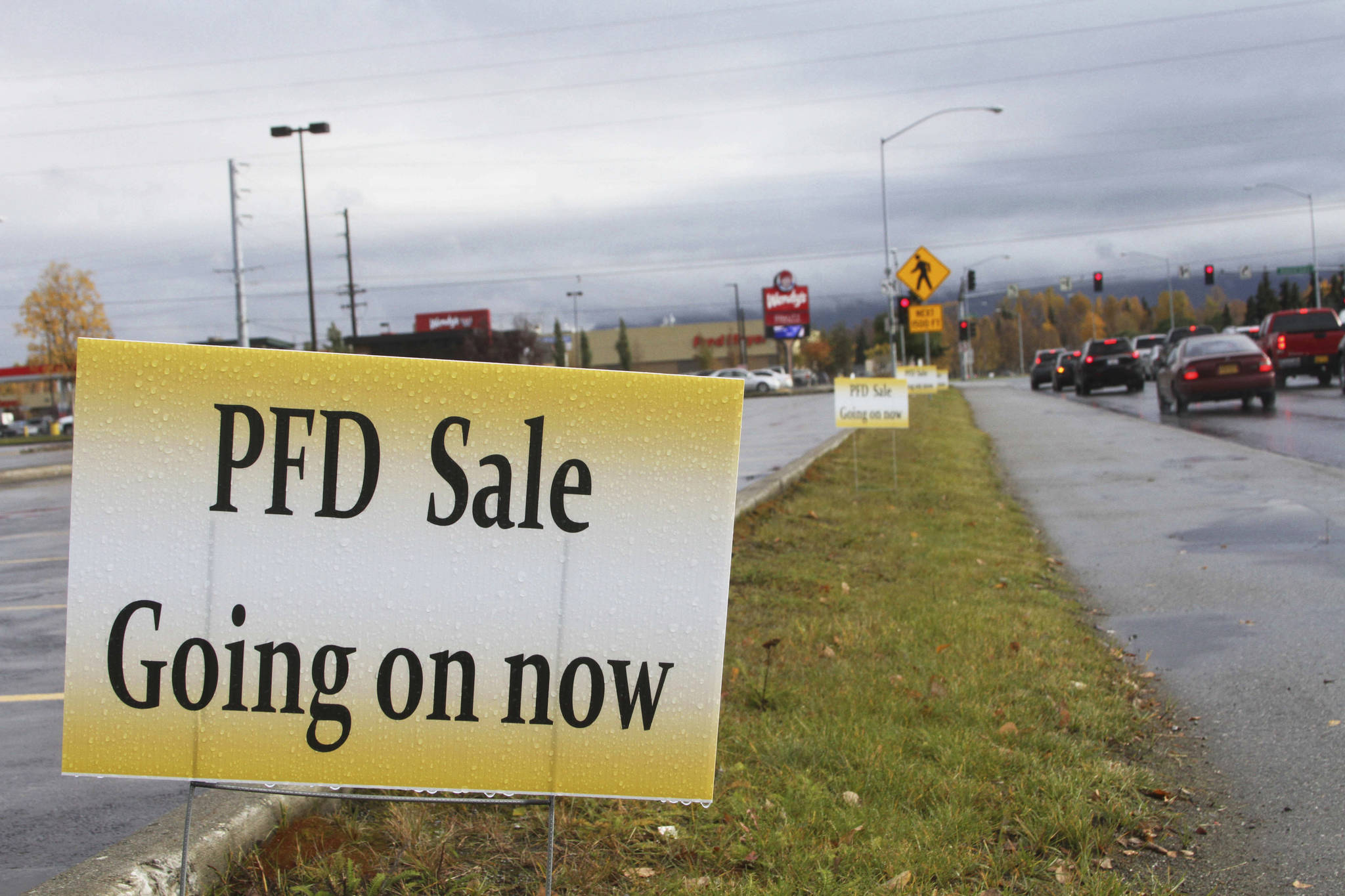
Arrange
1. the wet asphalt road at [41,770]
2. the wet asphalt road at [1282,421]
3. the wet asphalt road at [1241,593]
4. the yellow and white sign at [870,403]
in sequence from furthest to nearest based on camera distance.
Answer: the wet asphalt road at [1282,421] → the yellow and white sign at [870,403] → the wet asphalt road at [1241,593] → the wet asphalt road at [41,770]

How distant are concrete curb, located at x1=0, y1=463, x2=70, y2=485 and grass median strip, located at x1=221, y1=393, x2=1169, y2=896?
19.7 m

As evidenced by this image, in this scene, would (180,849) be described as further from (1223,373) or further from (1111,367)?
(1111,367)

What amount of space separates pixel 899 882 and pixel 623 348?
126 m

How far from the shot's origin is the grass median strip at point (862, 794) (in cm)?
311

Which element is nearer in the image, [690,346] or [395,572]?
[395,572]

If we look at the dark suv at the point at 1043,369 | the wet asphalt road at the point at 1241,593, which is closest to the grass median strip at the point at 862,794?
the wet asphalt road at the point at 1241,593

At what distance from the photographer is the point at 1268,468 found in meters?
13.6

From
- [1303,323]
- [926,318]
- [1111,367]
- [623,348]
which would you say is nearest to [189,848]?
[1303,323]

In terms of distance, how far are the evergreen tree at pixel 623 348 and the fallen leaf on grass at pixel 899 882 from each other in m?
114

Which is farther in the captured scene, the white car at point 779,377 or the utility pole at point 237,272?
the white car at point 779,377

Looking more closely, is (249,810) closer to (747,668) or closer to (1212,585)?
(747,668)

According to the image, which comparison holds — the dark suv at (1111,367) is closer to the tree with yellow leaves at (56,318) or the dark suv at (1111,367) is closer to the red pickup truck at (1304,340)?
the red pickup truck at (1304,340)

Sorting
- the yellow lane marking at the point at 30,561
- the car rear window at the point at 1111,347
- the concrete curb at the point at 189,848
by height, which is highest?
the car rear window at the point at 1111,347

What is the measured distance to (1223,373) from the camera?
2373cm
